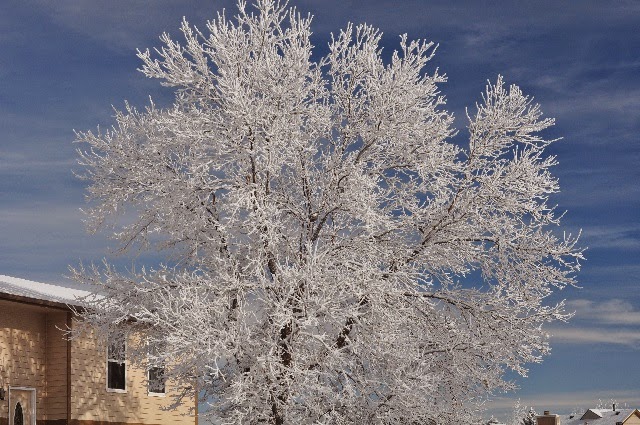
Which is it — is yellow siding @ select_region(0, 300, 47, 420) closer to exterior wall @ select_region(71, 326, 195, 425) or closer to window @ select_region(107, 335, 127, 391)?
exterior wall @ select_region(71, 326, 195, 425)

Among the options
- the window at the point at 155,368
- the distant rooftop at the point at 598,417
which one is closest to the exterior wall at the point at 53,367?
the window at the point at 155,368

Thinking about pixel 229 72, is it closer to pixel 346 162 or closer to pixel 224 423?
pixel 346 162

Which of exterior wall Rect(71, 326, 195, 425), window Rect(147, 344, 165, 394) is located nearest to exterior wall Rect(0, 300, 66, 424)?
exterior wall Rect(71, 326, 195, 425)

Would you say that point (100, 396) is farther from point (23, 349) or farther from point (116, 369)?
point (23, 349)

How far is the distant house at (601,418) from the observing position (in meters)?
71.5

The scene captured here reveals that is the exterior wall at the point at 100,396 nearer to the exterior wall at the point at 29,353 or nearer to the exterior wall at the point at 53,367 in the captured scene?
the exterior wall at the point at 53,367

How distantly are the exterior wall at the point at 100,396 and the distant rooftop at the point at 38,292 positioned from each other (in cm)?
146

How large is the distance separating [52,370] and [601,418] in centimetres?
6080

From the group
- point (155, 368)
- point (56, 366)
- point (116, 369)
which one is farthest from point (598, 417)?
point (56, 366)

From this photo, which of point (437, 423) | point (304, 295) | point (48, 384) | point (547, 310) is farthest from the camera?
point (48, 384)

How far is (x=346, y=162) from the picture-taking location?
19078mm

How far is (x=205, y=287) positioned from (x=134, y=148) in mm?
4665

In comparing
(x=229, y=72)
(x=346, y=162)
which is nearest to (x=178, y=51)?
(x=229, y=72)

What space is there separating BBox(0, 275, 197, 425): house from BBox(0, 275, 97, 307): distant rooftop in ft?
0.08
